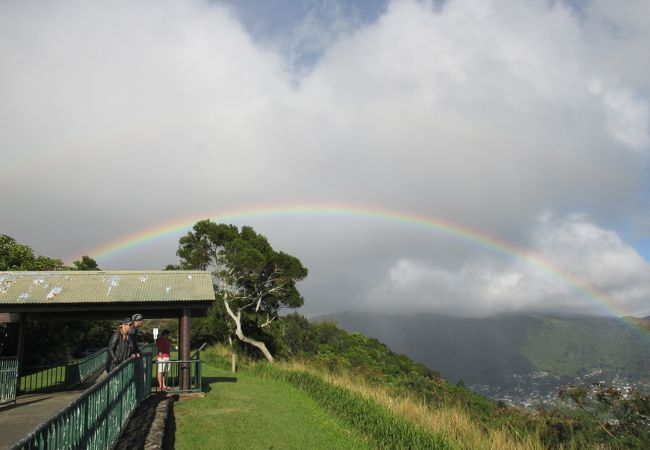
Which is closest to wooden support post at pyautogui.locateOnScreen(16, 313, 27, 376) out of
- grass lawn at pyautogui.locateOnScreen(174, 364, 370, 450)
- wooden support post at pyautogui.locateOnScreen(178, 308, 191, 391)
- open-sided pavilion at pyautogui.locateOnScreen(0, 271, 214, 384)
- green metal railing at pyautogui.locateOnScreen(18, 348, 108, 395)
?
open-sided pavilion at pyautogui.locateOnScreen(0, 271, 214, 384)

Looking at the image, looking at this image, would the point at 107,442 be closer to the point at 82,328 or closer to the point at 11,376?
the point at 11,376

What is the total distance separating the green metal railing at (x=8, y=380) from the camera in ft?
35.9

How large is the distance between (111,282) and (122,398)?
7.78m

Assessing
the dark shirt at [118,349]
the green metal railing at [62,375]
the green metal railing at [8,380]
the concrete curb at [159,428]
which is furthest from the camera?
the green metal railing at [62,375]

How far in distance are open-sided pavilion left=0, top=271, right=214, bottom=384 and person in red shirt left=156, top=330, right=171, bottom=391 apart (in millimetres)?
555

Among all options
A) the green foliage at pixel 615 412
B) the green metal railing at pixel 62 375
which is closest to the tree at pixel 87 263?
the green metal railing at pixel 62 375

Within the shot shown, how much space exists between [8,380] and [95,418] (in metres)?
8.03

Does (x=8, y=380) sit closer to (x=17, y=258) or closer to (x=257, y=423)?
(x=257, y=423)

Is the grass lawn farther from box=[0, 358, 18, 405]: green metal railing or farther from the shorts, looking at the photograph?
box=[0, 358, 18, 405]: green metal railing

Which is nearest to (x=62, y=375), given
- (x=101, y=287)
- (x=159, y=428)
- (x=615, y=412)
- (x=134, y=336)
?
(x=101, y=287)

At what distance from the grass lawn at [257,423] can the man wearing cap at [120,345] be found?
6.15 ft

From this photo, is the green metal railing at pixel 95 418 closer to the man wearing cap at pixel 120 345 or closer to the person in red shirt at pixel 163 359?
the man wearing cap at pixel 120 345

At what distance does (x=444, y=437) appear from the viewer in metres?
7.94

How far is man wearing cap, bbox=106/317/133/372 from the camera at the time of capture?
870 centimetres
